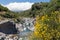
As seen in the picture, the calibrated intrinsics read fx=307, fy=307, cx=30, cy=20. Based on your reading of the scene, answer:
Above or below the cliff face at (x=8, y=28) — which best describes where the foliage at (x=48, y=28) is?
above

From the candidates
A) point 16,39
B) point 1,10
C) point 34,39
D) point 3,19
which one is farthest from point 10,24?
point 34,39

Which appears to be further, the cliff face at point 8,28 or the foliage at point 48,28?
the cliff face at point 8,28

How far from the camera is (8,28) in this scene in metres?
69.9

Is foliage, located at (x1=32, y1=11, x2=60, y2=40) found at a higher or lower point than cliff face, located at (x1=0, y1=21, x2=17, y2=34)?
higher

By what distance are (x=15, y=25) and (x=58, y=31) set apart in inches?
2327

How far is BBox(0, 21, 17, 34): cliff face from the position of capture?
6566 centimetres

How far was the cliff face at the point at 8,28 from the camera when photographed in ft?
215

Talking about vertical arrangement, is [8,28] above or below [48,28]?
below

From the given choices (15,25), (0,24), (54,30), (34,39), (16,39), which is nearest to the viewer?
(54,30)

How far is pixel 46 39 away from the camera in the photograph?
14078 millimetres

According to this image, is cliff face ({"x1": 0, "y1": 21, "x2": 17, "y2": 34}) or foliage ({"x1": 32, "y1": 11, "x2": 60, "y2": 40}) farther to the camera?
cliff face ({"x1": 0, "y1": 21, "x2": 17, "y2": 34})

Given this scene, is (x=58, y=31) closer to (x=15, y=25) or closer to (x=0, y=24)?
(x=0, y=24)

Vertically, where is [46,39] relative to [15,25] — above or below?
above

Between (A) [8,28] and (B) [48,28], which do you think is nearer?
(B) [48,28]
